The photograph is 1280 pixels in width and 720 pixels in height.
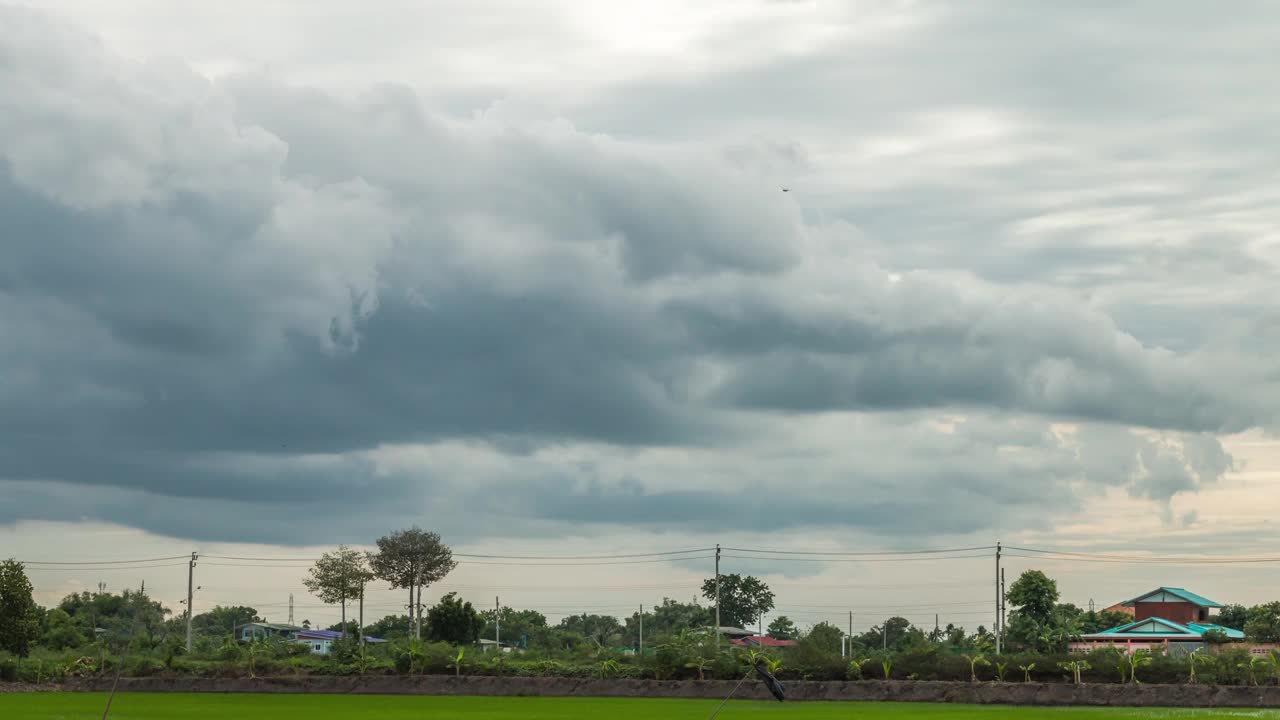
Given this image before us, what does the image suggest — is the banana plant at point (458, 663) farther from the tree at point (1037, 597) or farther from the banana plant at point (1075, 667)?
the tree at point (1037, 597)

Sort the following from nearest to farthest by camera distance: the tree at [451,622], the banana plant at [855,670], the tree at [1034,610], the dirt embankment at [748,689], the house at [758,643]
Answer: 1. the dirt embankment at [748,689]
2. the banana plant at [855,670]
3. the house at [758,643]
4. the tree at [451,622]
5. the tree at [1034,610]

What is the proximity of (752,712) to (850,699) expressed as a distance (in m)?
12.0

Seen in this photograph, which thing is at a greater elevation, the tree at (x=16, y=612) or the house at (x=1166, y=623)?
the tree at (x=16, y=612)

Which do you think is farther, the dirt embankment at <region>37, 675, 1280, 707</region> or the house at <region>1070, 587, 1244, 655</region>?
the house at <region>1070, 587, 1244, 655</region>

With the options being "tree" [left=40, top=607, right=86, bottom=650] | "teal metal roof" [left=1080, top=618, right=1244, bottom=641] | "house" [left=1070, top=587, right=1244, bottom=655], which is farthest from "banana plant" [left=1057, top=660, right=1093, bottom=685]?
"tree" [left=40, top=607, right=86, bottom=650]

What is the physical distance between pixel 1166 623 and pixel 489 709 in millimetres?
96158

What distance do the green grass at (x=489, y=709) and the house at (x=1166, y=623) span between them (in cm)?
6535

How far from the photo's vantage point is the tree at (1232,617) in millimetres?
139750

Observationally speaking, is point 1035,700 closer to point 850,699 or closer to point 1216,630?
point 850,699

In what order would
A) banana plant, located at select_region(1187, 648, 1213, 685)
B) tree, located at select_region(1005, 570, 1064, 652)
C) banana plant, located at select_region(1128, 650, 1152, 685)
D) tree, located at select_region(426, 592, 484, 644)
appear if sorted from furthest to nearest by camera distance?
1. tree, located at select_region(1005, 570, 1064, 652)
2. tree, located at select_region(426, 592, 484, 644)
3. banana plant, located at select_region(1128, 650, 1152, 685)
4. banana plant, located at select_region(1187, 648, 1213, 685)

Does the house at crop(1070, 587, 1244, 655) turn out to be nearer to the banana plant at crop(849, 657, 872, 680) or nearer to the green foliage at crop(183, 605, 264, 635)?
the banana plant at crop(849, 657, 872, 680)

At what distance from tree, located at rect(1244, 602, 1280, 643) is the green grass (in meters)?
80.3

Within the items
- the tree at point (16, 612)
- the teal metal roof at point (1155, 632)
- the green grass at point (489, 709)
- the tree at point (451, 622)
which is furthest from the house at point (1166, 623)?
the tree at point (16, 612)

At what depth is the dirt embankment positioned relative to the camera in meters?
45.5
